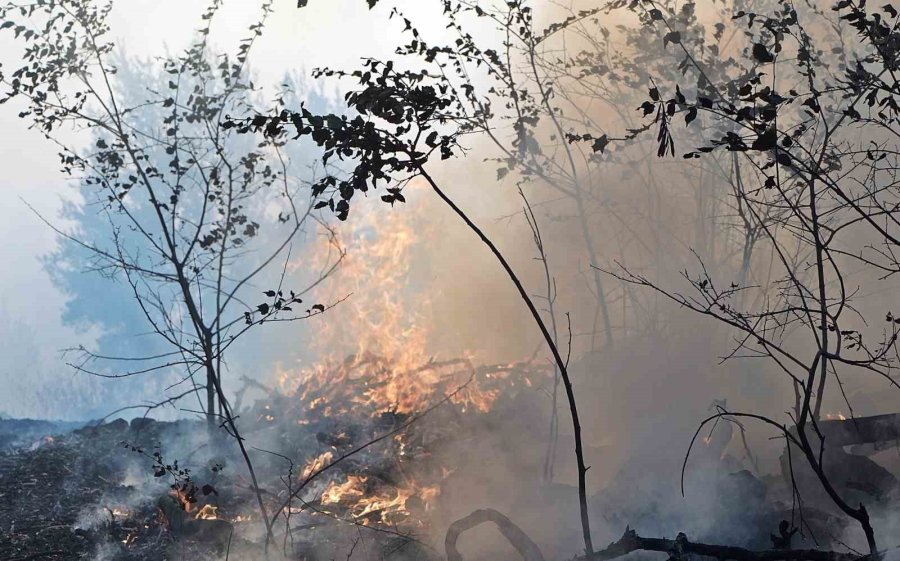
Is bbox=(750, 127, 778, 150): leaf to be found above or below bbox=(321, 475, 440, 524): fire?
above

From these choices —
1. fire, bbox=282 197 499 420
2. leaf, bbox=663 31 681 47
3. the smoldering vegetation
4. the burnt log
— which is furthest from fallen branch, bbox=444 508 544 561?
leaf, bbox=663 31 681 47

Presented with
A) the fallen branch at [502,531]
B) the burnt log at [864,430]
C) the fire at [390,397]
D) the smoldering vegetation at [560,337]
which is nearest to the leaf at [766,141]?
the smoldering vegetation at [560,337]

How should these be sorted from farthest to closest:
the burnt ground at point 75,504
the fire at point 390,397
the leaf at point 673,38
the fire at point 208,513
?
1. the fire at point 390,397
2. the fire at point 208,513
3. the burnt ground at point 75,504
4. the leaf at point 673,38

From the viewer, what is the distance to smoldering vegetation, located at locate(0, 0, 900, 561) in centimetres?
399

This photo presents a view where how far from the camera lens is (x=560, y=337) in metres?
12.7

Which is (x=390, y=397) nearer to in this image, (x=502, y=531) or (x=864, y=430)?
(x=502, y=531)

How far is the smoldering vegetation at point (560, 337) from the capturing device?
13.1ft

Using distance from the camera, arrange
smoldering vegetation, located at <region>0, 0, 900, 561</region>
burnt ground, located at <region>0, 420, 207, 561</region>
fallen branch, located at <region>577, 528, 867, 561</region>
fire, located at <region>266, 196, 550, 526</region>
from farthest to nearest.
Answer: fire, located at <region>266, 196, 550, 526</region> → burnt ground, located at <region>0, 420, 207, 561</region> → smoldering vegetation, located at <region>0, 0, 900, 561</region> → fallen branch, located at <region>577, 528, 867, 561</region>

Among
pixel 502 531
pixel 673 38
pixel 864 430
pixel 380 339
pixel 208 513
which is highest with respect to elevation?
pixel 380 339

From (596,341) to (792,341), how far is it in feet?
10.6

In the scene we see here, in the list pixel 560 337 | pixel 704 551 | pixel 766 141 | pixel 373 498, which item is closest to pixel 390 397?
pixel 373 498

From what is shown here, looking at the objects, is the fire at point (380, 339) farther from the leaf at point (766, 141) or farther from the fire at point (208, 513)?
the leaf at point (766, 141)

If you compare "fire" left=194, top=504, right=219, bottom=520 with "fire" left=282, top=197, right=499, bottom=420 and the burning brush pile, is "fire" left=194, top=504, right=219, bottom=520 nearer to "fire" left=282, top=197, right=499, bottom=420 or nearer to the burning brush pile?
the burning brush pile

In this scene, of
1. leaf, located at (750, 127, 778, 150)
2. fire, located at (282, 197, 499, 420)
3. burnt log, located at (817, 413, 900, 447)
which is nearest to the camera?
leaf, located at (750, 127, 778, 150)
